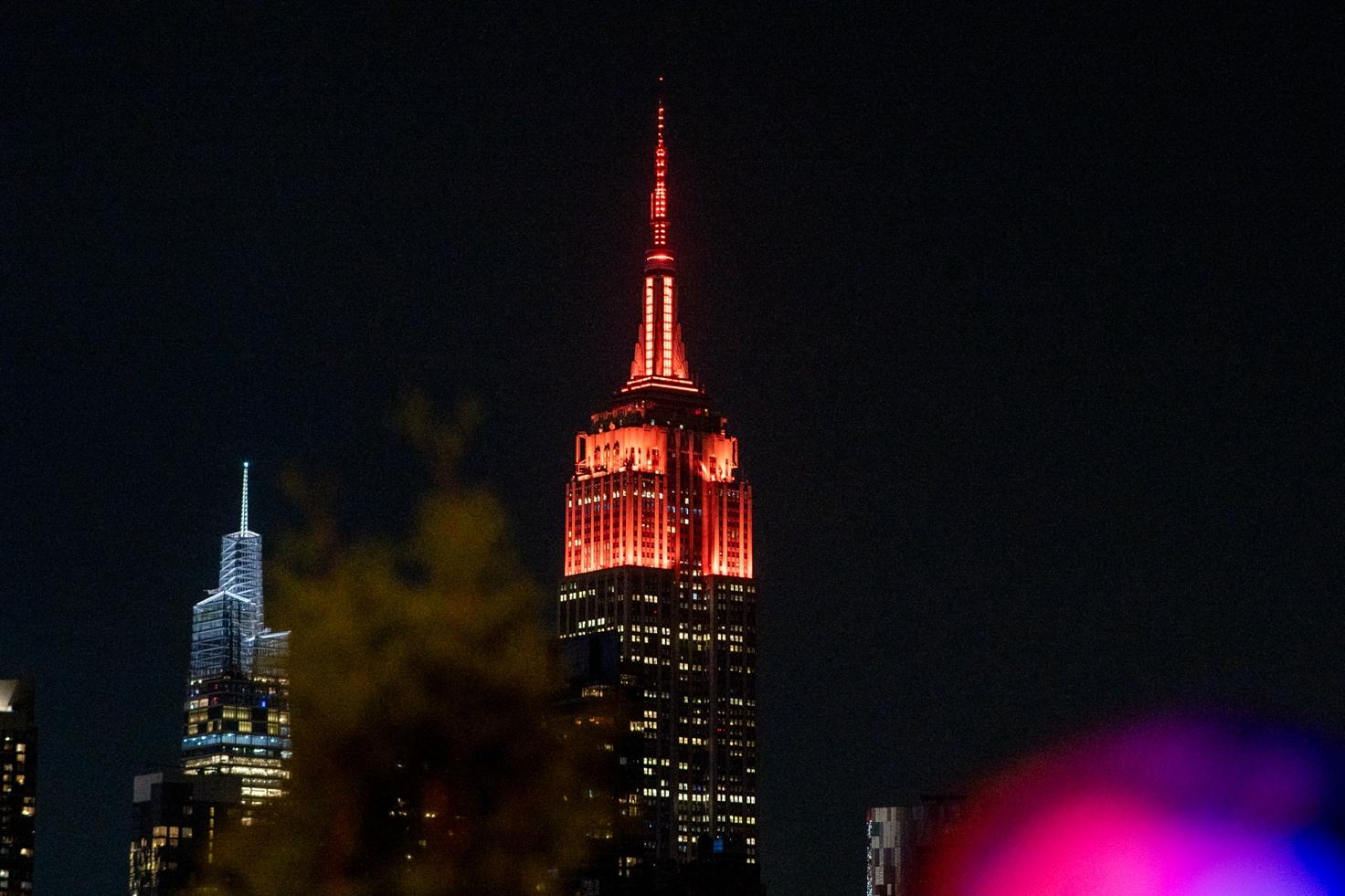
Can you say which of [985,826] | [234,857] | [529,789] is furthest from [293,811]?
[985,826]

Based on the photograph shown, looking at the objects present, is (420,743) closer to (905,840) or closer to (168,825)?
(905,840)

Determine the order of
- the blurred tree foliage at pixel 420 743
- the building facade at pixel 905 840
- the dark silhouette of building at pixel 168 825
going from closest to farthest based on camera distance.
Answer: the blurred tree foliage at pixel 420 743 < the building facade at pixel 905 840 < the dark silhouette of building at pixel 168 825

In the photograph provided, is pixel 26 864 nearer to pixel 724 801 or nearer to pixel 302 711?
pixel 724 801

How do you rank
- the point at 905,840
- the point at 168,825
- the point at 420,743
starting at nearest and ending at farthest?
1. the point at 420,743
2. the point at 905,840
3. the point at 168,825

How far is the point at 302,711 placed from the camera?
4944cm

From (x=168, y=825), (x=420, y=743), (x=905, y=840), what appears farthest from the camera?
(x=168, y=825)

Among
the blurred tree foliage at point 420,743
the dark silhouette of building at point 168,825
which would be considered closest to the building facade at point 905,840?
the dark silhouette of building at point 168,825

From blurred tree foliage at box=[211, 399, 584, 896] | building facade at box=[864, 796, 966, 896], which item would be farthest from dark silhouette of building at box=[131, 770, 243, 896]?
blurred tree foliage at box=[211, 399, 584, 896]

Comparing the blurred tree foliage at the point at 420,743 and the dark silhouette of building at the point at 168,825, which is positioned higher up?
the dark silhouette of building at the point at 168,825

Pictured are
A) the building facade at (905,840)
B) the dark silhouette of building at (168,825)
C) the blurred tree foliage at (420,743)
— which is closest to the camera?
the blurred tree foliage at (420,743)

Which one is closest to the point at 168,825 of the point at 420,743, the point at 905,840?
the point at 905,840

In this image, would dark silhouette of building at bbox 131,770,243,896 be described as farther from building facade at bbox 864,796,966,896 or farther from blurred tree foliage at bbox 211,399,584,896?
blurred tree foliage at bbox 211,399,584,896

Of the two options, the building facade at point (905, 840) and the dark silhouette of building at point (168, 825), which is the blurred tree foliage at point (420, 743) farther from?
the dark silhouette of building at point (168, 825)

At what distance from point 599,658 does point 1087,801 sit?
94.5 metres
